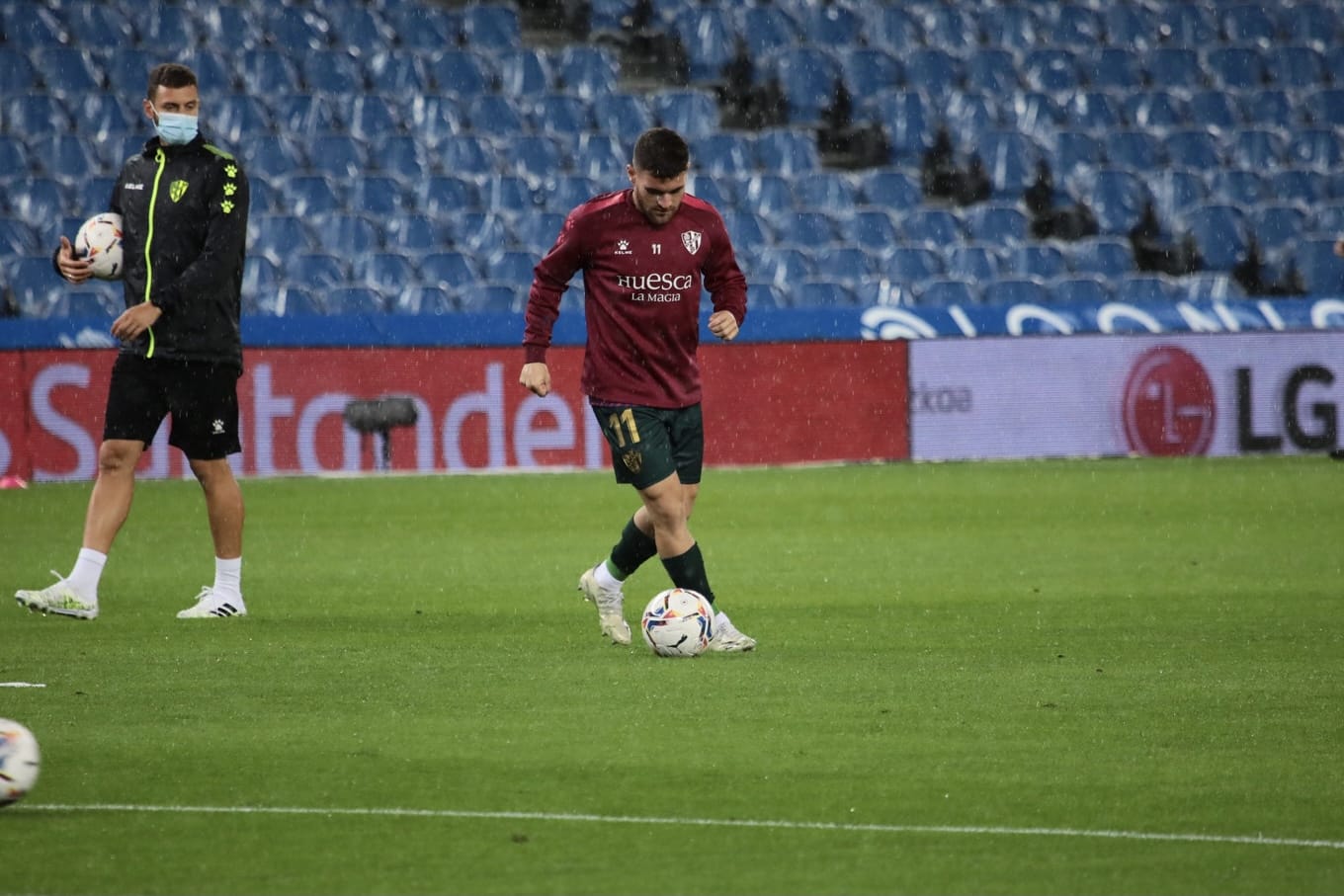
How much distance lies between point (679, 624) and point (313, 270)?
13942mm

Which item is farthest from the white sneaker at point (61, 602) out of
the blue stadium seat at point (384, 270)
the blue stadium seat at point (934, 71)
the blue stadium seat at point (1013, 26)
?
the blue stadium seat at point (1013, 26)

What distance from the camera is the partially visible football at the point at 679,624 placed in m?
7.99

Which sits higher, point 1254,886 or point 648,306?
point 648,306

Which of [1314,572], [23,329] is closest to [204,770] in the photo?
[1314,572]

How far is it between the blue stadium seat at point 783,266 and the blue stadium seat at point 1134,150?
4487mm

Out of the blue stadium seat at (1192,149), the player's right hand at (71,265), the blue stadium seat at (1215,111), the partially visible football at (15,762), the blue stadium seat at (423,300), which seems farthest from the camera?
the blue stadium seat at (1215,111)

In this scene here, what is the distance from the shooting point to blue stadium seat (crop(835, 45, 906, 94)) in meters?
24.8

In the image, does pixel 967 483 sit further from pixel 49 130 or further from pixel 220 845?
pixel 220 845

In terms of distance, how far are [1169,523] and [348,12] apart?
1375 cm

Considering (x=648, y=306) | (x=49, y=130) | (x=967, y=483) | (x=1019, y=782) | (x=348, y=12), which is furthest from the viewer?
(x=348, y=12)

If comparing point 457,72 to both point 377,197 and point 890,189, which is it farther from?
point 890,189

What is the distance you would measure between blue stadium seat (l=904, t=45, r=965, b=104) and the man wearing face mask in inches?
650

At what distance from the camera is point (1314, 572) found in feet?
35.9

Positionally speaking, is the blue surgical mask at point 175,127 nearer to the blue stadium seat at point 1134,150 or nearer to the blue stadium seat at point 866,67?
the blue stadium seat at point 866,67
